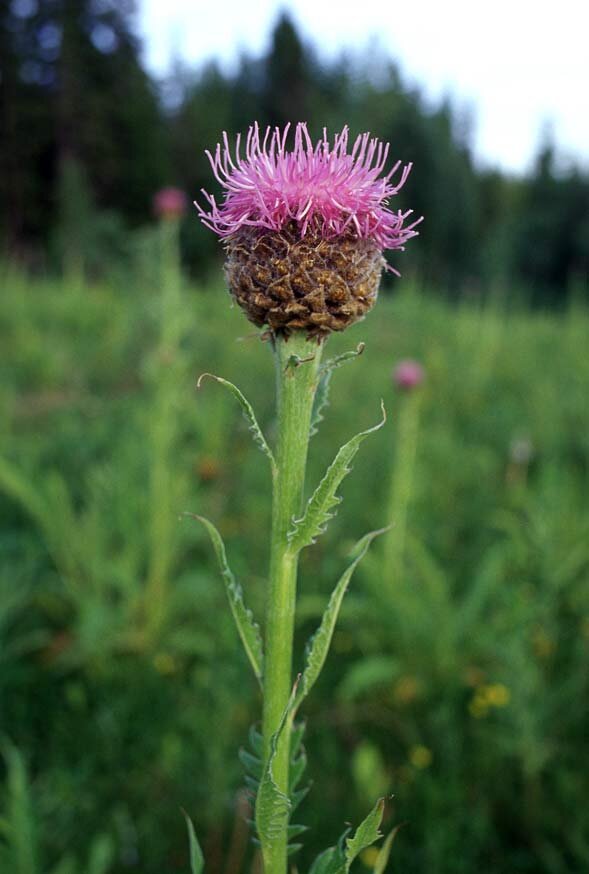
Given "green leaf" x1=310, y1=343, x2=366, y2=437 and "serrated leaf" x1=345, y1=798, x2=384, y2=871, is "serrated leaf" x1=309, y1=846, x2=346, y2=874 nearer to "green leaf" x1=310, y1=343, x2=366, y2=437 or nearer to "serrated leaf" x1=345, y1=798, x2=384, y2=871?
"serrated leaf" x1=345, y1=798, x2=384, y2=871

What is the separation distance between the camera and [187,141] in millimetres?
28531

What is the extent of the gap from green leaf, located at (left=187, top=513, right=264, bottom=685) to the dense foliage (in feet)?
37.7

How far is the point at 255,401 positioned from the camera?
5410 mm

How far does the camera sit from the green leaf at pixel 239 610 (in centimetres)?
86

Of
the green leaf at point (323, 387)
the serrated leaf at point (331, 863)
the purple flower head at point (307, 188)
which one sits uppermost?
the purple flower head at point (307, 188)

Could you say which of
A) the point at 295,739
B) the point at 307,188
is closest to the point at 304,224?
the point at 307,188

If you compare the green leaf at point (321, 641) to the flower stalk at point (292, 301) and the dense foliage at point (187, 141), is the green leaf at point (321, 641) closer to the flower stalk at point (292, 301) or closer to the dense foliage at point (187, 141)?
the flower stalk at point (292, 301)

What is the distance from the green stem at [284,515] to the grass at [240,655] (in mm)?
104

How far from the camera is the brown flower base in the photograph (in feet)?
2.73

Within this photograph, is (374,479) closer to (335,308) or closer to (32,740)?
(32,740)

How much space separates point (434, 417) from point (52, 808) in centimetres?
381

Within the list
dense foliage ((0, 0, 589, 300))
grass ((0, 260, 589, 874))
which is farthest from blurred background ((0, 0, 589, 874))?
dense foliage ((0, 0, 589, 300))

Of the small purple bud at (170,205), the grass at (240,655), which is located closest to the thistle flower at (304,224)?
the grass at (240,655)

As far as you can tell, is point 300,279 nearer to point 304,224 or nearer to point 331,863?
point 304,224
